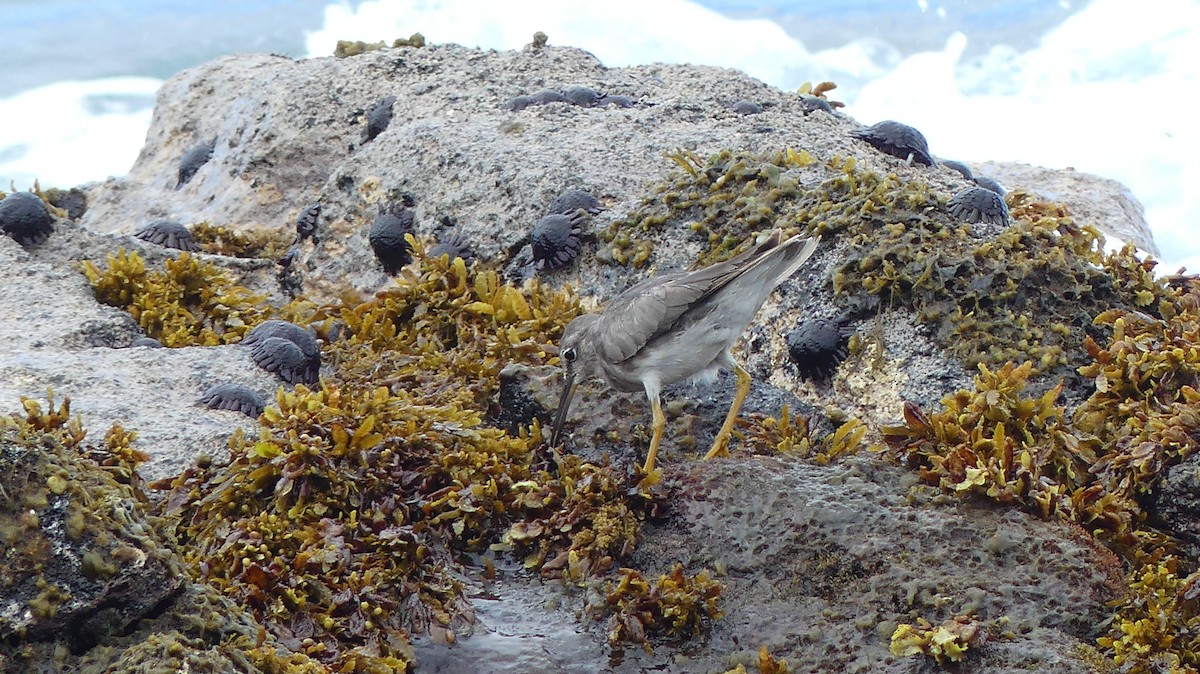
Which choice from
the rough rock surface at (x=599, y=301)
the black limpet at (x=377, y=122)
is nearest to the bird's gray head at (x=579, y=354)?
the rough rock surface at (x=599, y=301)

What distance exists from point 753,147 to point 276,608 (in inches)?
213

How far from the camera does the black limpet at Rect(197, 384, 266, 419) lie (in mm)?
6176

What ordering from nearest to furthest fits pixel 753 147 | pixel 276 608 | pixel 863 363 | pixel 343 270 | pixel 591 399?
pixel 276 608 → pixel 591 399 → pixel 863 363 → pixel 753 147 → pixel 343 270

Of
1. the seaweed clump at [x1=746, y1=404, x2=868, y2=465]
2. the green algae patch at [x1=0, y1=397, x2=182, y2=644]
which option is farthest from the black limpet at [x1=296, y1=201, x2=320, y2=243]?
the green algae patch at [x1=0, y1=397, x2=182, y2=644]

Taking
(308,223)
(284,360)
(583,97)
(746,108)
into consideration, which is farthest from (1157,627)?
(308,223)

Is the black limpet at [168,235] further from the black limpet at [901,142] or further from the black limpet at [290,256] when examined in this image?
the black limpet at [901,142]

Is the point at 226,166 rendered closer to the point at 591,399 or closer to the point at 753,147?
the point at 753,147

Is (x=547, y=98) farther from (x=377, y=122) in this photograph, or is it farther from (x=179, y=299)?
(x=179, y=299)

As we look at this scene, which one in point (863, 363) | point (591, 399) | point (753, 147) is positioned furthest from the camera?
point (753, 147)

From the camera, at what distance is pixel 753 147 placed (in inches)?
332

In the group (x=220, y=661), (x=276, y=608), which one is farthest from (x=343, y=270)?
(x=220, y=661)

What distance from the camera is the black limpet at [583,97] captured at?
9.73m

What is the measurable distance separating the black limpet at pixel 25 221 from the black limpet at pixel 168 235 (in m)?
0.93

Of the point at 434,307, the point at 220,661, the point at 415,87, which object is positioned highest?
the point at 415,87
